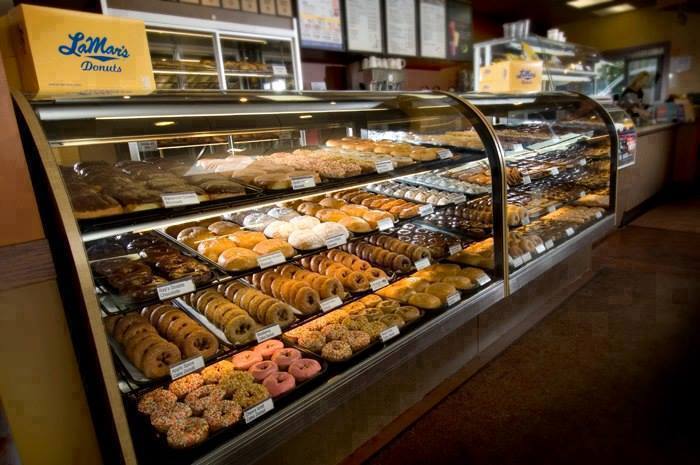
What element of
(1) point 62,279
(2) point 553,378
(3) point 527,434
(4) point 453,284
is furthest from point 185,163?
(2) point 553,378

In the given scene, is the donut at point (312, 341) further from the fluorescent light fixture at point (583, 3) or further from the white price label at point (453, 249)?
the fluorescent light fixture at point (583, 3)

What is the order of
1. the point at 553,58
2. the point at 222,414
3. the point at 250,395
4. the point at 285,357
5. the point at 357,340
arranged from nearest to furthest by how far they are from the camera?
the point at 222,414
the point at 250,395
the point at 285,357
the point at 357,340
the point at 553,58

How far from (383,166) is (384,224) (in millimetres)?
316

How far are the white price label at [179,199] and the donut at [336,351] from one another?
89 cm

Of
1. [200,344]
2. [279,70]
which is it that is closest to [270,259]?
[200,344]

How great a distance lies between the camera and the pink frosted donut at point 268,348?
2005 mm

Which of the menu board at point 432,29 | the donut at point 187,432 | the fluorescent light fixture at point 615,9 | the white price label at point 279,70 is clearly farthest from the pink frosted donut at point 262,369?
the fluorescent light fixture at point 615,9

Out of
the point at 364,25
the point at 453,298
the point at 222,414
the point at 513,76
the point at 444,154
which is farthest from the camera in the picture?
the point at 364,25

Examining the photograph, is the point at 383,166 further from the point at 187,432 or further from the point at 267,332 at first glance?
the point at 187,432

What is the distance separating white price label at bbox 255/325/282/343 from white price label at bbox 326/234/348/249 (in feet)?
1.65

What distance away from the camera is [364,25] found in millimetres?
5449

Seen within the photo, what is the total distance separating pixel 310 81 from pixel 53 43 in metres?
4.32

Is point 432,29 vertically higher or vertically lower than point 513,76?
higher

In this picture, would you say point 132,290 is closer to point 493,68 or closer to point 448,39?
point 493,68
